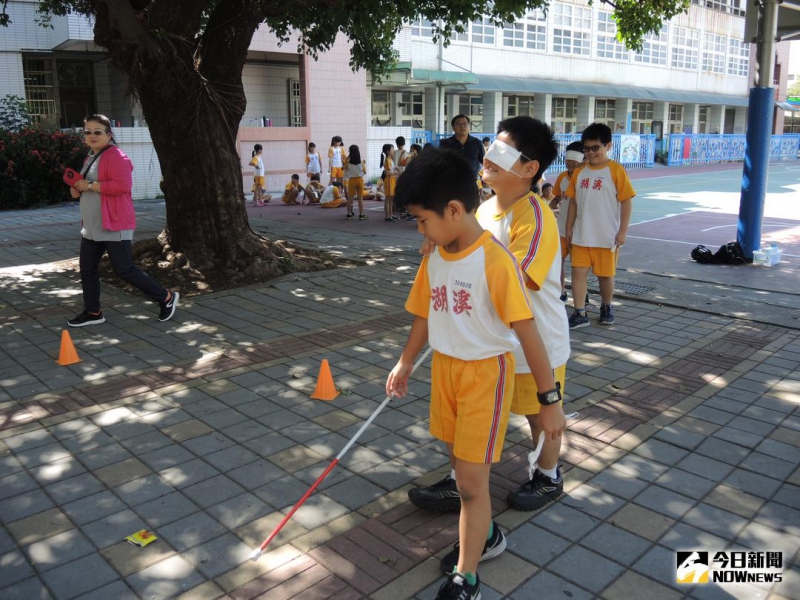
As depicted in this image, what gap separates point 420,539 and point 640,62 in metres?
41.9

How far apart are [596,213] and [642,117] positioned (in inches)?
1591

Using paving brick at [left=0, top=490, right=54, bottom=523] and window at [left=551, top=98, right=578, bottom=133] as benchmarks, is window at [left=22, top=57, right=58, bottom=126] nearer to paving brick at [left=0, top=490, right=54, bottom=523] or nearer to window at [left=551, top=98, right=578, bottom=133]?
paving brick at [left=0, top=490, right=54, bottom=523]

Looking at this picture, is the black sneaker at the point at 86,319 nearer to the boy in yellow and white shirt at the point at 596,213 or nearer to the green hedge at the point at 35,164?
the boy in yellow and white shirt at the point at 596,213

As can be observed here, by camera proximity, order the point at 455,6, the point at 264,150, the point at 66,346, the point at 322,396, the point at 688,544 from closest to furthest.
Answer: the point at 688,544, the point at 322,396, the point at 66,346, the point at 455,6, the point at 264,150

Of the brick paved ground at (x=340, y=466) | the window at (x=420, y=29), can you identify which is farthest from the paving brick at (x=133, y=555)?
the window at (x=420, y=29)

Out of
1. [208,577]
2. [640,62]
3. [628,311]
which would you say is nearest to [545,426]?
[208,577]

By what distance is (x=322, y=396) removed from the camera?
489 centimetres

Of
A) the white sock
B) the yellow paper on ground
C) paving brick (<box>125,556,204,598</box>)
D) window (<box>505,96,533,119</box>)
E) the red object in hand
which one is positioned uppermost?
window (<box>505,96,533,119</box>)

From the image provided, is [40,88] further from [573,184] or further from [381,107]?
[573,184]

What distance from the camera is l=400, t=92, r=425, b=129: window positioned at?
30344 millimetres

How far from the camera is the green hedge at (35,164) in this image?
1664 cm

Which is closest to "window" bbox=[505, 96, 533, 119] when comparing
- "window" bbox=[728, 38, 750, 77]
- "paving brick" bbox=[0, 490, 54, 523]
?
"window" bbox=[728, 38, 750, 77]

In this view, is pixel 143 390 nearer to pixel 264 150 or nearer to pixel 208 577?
pixel 208 577

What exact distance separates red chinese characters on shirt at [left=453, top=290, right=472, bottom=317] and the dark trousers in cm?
471
